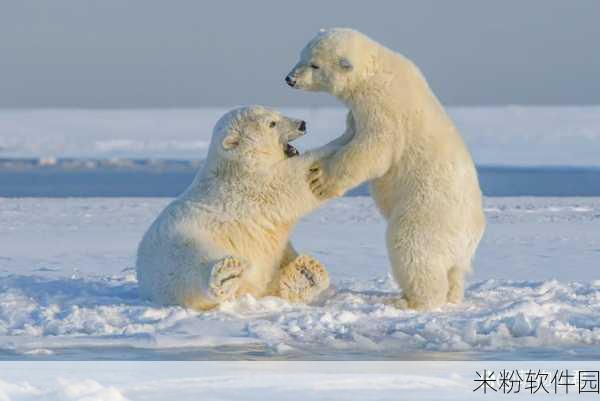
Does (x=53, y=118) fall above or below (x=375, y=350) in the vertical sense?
above

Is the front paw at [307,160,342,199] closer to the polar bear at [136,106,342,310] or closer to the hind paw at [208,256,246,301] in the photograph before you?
the polar bear at [136,106,342,310]

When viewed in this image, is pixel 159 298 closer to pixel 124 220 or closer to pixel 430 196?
pixel 430 196

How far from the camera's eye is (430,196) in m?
6.22

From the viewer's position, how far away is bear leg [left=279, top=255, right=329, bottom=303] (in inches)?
252

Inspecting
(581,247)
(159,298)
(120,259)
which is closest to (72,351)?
(159,298)

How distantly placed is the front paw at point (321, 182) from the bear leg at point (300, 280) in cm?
37

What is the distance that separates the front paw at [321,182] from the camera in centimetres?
624

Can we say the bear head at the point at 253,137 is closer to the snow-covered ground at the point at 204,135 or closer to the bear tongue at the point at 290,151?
the bear tongue at the point at 290,151

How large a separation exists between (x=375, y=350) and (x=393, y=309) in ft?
2.22

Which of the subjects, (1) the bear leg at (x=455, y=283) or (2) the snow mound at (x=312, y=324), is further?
(1) the bear leg at (x=455, y=283)

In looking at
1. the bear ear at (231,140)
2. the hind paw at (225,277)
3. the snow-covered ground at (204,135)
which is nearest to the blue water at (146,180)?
the snow-covered ground at (204,135)

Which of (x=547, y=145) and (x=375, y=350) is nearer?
(x=375, y=350)

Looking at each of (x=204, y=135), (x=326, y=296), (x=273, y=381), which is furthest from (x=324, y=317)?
(x=204, y=135)

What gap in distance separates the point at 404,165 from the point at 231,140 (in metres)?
0.88
